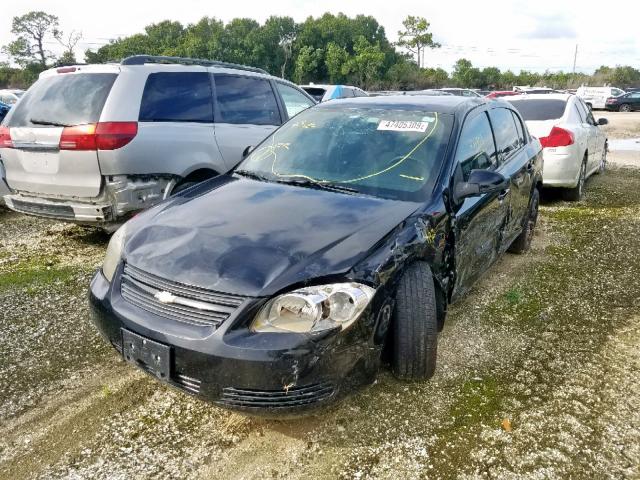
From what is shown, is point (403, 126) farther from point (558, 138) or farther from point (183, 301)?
point (558, 138)

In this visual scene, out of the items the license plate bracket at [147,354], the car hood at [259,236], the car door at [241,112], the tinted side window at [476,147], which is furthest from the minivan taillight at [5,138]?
the tinted side window at [476,147]

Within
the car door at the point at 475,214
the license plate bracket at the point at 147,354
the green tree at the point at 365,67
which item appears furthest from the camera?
the green tree at the point at 365,67

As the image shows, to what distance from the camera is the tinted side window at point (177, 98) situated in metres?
4.68

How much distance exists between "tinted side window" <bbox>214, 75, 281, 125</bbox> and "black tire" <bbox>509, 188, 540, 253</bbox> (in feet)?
9.75

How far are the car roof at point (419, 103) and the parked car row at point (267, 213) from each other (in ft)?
0.09

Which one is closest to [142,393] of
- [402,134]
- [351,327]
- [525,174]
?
[351,327]

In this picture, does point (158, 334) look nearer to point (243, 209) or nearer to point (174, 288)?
point (174, 288)

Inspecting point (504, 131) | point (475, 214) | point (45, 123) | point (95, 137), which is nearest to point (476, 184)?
point (475, 214)

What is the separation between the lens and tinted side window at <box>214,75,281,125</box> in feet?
17.8

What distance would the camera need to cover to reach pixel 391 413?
2.61 m

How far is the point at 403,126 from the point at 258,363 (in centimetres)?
199

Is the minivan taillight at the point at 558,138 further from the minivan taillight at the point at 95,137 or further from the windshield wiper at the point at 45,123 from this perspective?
the windshield wiper at the point at 45,123

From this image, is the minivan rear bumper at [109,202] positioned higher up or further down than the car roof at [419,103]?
further down

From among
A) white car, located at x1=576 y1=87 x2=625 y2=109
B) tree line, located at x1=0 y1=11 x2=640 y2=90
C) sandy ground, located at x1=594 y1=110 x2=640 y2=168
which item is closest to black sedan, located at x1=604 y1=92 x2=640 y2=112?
white car, located at x1=576 y1=87 x2=625 y2=109
